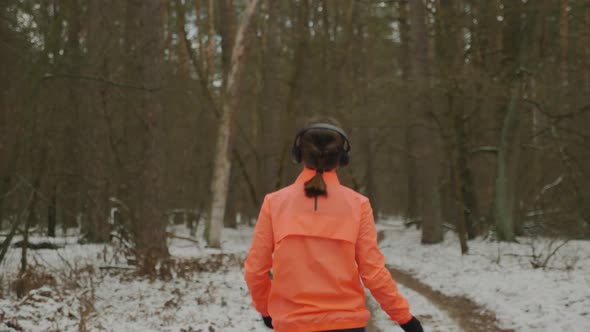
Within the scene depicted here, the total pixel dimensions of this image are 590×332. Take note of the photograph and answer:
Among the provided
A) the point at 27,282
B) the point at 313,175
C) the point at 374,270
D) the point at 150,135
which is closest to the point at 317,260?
the point at 374,270

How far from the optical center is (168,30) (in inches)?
1030

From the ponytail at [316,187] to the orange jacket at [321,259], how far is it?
0.09 ft

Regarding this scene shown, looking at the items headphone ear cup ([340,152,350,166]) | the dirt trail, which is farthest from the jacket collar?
the dirt trail

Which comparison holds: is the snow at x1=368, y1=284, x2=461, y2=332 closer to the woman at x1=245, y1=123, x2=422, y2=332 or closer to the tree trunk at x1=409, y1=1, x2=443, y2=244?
the woman at x1=245, y1=123, x2=422, y2=332

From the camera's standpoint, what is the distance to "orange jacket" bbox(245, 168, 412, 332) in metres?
2.74

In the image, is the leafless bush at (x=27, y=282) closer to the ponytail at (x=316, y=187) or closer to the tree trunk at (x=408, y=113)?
the ponytail at (x=316, y=187)

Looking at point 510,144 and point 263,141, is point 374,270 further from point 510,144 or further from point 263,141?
point 263,141

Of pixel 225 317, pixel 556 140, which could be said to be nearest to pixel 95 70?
pixel 225 317

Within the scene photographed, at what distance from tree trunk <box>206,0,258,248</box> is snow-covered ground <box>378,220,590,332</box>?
5567 millimetres

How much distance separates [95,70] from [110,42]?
605 millimetres

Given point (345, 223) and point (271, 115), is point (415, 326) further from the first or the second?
point (271, 115)

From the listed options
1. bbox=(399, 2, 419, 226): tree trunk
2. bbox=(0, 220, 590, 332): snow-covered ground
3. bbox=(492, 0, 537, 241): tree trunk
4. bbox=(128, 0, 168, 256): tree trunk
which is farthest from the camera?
bbox=(399, 2, 419, 226): tree trunk

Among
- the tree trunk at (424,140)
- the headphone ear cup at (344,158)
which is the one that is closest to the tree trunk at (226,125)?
the tree trunk at (424,140)

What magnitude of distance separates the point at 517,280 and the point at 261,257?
31.9 feet
